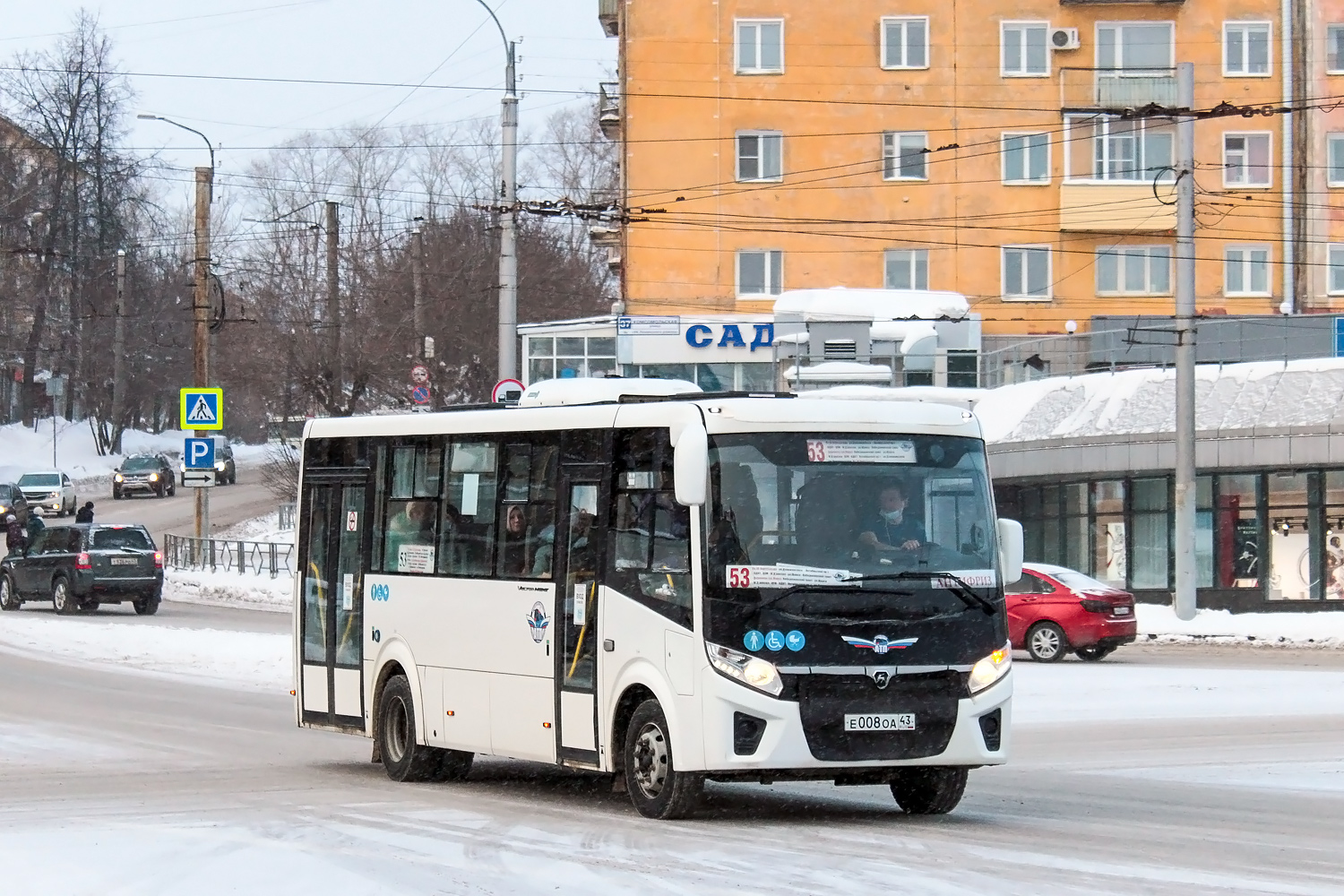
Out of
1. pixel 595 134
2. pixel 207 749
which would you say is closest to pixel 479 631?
pixel 207 749

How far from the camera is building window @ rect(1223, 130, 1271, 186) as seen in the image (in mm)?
60000

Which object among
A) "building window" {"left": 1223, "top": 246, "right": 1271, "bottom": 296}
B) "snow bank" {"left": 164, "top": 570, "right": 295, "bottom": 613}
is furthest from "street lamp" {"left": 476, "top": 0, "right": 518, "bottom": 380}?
"building window" {"left": 1223, "top": 246, "right": 1271, "bottom": 296}

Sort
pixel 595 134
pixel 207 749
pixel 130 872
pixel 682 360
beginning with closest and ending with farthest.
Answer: pixel 130 872
pixel 207 749
pixel 682 360
pixel 595 134

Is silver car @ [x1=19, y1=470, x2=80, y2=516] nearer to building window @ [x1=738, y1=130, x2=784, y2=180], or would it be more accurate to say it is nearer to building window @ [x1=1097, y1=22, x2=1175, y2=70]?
building window @ [x1=738, y1=130, x2=784, y2=180]

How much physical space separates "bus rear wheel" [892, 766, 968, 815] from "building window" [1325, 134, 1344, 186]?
5088 cm

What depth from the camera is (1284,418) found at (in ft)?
125

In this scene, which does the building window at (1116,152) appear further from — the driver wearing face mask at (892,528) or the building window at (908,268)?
the driver wearing face mask at (892,528)

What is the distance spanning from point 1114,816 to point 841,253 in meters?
49.1

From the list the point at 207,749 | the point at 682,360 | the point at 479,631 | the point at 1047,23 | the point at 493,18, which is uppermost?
the point at 1047,23

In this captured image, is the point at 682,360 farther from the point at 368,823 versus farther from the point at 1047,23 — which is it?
the point at 368,823

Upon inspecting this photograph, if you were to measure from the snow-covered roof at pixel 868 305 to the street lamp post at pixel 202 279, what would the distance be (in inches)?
657

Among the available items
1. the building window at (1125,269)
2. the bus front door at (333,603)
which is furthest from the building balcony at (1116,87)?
the bus front door at (333,603)

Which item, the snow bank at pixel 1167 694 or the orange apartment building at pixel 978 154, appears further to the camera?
the orange apartment building at pixel 978 154

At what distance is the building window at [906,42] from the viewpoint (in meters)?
60.0
